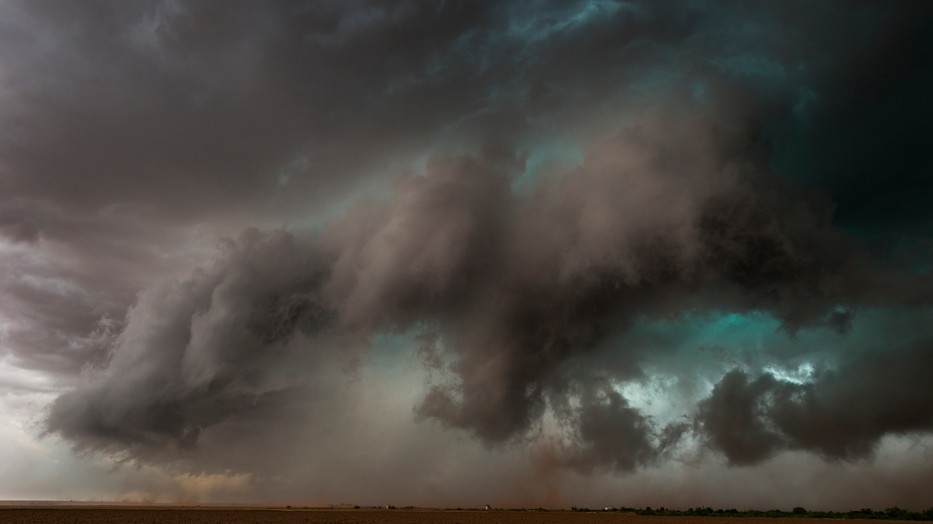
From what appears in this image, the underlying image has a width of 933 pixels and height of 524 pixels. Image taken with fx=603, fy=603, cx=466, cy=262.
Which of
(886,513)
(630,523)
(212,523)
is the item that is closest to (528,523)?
(630,523)

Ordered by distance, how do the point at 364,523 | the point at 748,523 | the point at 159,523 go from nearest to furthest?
the point at 159,523, the point at 364,523, the point at 748,523

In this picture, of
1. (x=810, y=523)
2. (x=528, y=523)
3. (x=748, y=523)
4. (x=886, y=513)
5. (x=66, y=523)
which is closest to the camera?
(x=66, y=523)

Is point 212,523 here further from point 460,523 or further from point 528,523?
point 528,523

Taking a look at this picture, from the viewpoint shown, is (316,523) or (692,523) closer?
(316,523)

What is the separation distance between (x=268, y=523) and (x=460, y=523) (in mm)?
34779

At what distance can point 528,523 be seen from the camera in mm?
126125

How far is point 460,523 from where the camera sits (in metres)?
114

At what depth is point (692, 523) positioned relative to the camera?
133125 millimetres

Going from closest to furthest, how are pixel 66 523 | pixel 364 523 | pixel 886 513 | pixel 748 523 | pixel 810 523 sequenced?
pixel 66 523 → pixel 364 523 → pixel 748 523 → pixel 810 523 → pixel 886 513

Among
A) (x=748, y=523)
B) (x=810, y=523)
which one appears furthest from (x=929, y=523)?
(x=748, y=523)

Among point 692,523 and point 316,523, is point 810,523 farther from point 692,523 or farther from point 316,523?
point 316,523

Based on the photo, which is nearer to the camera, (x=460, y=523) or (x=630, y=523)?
(x=460, y=523)

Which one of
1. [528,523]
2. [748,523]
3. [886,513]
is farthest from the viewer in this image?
[886,513]

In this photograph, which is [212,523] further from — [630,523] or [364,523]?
[630,523]
